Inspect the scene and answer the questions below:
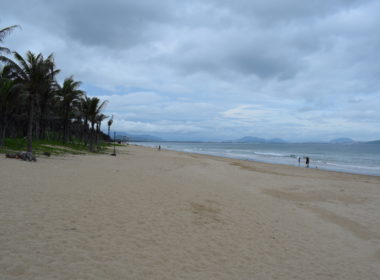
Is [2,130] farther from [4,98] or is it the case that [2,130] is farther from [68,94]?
[68,94]

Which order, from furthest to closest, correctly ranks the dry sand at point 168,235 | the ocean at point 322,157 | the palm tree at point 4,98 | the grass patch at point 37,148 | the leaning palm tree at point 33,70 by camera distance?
the ocean at point 322,157 < the palm tree at point 4,98 < the grass patch at point 37,148 < the leaning palm tree at point 33,70 < the dry sand at point 168,235

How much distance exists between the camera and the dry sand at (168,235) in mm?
3805

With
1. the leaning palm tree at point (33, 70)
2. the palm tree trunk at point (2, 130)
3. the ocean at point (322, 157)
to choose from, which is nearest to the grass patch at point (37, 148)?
the palm tree trunk at point (2, 130)

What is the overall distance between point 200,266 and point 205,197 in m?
5.02

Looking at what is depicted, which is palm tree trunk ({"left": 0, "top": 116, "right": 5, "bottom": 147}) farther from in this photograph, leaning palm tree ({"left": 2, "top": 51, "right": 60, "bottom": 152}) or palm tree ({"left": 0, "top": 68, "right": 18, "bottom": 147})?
leaning palm tree ({"left": 2, "top": 51, "right": 60, "bottom": 152})

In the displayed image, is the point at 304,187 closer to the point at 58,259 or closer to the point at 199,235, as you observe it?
the point at 199,235

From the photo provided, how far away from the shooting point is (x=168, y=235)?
526cm

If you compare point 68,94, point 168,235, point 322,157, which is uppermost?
point 68,94

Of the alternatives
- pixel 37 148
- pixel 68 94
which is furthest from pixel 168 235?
pixel 68 94

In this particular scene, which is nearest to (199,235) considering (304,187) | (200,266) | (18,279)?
(200,266)

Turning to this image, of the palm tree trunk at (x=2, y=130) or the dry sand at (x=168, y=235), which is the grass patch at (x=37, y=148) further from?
the dry sand at (x=168, y=235)

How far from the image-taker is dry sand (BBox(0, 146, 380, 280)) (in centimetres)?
380

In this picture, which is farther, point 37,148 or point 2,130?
point 37,148

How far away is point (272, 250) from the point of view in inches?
201
